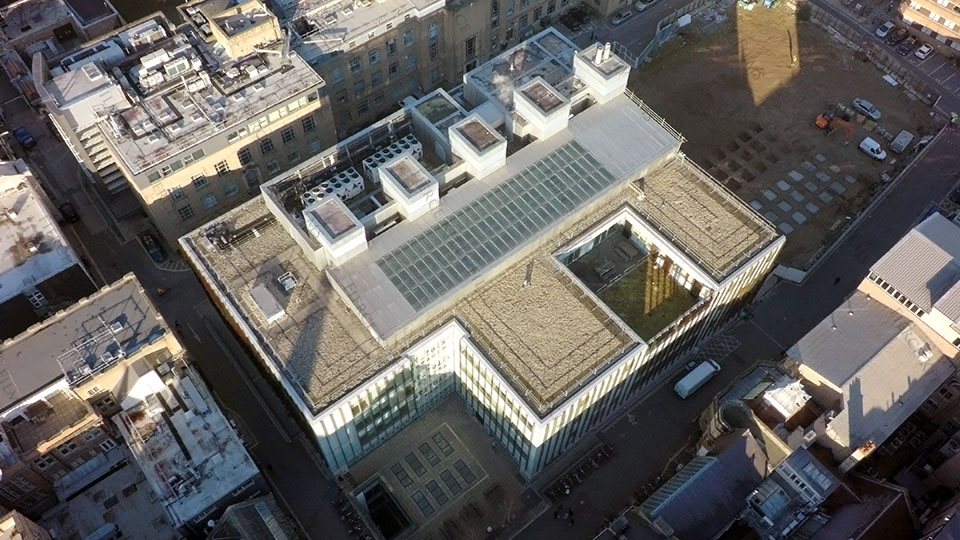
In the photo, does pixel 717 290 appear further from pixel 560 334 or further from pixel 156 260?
pixel 156 260

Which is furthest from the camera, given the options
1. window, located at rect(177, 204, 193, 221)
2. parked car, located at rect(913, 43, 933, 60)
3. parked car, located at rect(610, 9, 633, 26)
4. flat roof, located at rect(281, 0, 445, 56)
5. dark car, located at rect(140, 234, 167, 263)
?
parked car, located at rect(610, 9, 633, 26)

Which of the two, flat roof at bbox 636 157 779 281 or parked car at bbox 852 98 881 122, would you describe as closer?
flat roof at bbox 636 157 779 281

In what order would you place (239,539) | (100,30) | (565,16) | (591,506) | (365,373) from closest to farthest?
1. (239,539)
2. (365,373)
3. (591,506)
4. (100,30)
5. (565,16)

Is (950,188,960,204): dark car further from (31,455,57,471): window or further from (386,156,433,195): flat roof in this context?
(31,455,57,471): window

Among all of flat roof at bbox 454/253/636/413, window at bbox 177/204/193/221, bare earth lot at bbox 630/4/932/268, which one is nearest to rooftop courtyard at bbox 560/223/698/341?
flat roof at bbox 454/253/636/413

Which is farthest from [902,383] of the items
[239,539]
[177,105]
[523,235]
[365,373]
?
[177,105]

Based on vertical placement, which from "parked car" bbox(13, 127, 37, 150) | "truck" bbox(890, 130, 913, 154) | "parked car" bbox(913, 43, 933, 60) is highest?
"parked car" bbox(13, 127, 37, 150)

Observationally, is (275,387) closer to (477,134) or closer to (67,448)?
(67,448)
